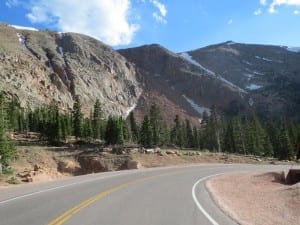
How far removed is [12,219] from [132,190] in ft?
30.8

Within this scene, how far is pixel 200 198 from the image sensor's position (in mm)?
18156

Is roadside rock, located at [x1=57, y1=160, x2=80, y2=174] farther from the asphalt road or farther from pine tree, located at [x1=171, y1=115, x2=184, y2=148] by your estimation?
pine tree, located at [x1=171, y1=115, x2=184, y2=148]

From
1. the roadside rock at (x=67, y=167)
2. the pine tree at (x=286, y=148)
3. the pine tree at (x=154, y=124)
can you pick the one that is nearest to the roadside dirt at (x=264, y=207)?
the roadside rock at (x=67, y=167)

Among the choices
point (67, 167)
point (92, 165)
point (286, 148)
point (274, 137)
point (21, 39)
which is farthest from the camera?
point (21, 39)

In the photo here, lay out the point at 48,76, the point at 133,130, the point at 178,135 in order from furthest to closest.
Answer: the point at 48,76
the point at 133,130
the point at 178,135

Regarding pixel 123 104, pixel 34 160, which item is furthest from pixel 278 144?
pixel 123 104

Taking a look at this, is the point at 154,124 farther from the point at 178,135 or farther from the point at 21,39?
the point at 21,39

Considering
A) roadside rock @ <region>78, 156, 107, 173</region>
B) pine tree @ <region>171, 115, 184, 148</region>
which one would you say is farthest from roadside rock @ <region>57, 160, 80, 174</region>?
pine tree @ <region>171, 115, 184, 148</region>

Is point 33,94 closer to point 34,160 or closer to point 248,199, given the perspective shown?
point 34,160

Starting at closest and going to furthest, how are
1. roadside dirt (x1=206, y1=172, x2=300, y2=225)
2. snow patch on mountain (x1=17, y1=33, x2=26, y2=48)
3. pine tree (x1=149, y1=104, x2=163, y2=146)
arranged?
roadside dirt (x1=206, y1=172, x2=300, y2=225)
pine tree (x1=149, y1=104, x2=163, y2=146)
snow patch on mountain (x1=17, y1=33, x2=26, y2=48)

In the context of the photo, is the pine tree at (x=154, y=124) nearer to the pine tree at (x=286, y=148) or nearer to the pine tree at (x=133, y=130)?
the pine tree at (x=133, y=130)

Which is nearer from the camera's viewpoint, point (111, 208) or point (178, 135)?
point (111, 208)

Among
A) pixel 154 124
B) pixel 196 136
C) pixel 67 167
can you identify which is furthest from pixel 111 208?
pixel 196 136

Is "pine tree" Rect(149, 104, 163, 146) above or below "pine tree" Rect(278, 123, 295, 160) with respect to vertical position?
above
